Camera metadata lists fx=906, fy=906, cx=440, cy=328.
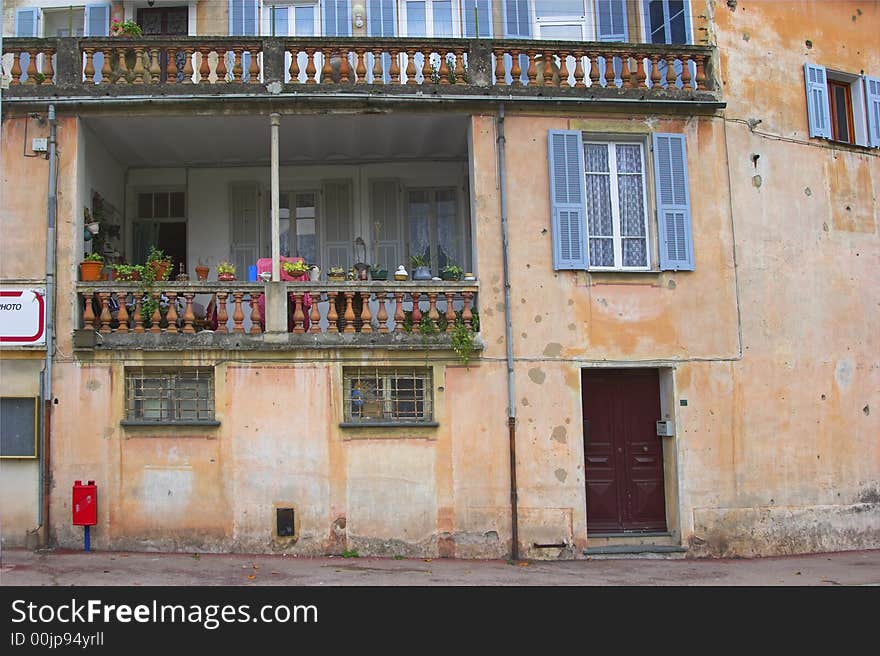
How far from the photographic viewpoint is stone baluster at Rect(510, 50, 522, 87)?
12945 millimetres

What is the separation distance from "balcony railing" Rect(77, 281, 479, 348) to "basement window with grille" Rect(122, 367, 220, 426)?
42 cm

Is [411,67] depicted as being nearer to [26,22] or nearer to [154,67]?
[154,67]

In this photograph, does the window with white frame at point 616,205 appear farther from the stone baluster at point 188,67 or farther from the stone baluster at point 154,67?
the stone baluster at point 154,67

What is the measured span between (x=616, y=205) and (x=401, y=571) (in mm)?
6034

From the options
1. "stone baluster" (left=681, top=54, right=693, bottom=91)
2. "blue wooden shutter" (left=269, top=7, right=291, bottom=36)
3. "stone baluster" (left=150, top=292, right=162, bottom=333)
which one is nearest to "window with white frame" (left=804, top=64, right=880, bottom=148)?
"stone baluster" (left=681, top=54, right=693, bottom=91)

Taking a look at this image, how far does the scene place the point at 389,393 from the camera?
41.1 feet

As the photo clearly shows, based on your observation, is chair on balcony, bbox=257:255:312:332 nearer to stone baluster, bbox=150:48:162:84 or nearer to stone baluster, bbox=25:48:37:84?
stone baluster, bbox=150:48:162:84

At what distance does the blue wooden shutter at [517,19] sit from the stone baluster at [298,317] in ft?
19.2

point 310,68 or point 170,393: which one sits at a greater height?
point 310,68

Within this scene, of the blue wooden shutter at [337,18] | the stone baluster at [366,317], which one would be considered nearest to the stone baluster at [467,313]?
the stone baluster at [366,317]

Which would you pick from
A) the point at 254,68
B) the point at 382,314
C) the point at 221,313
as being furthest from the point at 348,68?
the point at 221,313

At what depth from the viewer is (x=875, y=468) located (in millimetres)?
13344

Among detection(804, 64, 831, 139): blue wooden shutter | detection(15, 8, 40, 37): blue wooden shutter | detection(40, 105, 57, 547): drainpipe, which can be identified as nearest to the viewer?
detection(40, 105, 57, 547): drainpipe

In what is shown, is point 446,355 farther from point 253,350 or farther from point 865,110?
point 865,110
